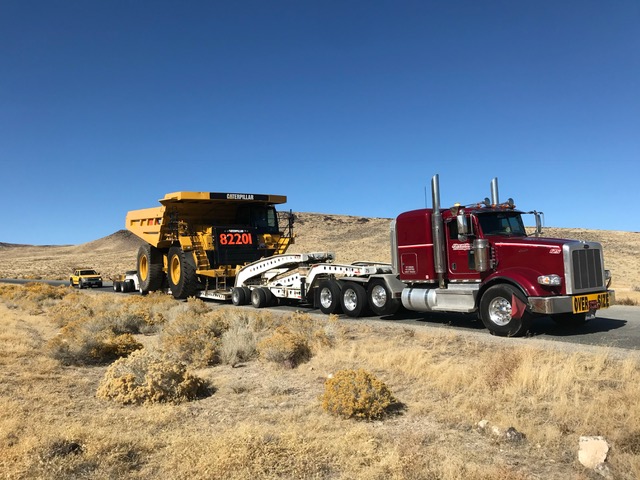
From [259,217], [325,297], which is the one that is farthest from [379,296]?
[259,217]

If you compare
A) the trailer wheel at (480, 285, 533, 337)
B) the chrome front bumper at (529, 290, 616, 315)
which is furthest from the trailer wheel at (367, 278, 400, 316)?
the chrome front bumper at (529, 290, 616, 315)

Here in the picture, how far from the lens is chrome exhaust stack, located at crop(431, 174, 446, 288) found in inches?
465

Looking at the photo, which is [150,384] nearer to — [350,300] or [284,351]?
[284,351]

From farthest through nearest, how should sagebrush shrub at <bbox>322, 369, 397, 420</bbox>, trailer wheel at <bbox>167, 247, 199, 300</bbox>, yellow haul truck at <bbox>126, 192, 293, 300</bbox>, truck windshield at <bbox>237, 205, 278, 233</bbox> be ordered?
truck windshield at <bbox>237, 205, 278, 233</bbox> < trailer wheel at <bbox>167, 247, 199, 300</bbox> < yellow haul truck at <bbox>126, 192, 293, 300</bbox> < sagebrush shrub at <bbox>322, 369, 397, 420</bbox>

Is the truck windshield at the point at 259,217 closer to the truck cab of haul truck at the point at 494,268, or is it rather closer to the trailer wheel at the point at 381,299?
the trailer wheel at the point at 381,299

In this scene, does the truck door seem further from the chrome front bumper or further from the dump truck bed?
the dump truck bed

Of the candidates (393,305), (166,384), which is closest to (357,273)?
(393,305)

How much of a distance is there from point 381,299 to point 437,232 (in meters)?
2.66

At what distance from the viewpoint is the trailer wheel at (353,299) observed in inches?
543

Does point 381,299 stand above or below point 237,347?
above

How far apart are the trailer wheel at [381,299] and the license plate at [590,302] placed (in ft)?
14.7

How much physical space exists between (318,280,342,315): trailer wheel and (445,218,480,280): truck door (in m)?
3.74

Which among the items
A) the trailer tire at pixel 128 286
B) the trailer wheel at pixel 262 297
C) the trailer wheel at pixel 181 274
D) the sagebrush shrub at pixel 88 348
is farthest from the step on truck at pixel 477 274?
the trailer tire at pixel 128 286

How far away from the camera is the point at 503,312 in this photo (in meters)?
10.3
